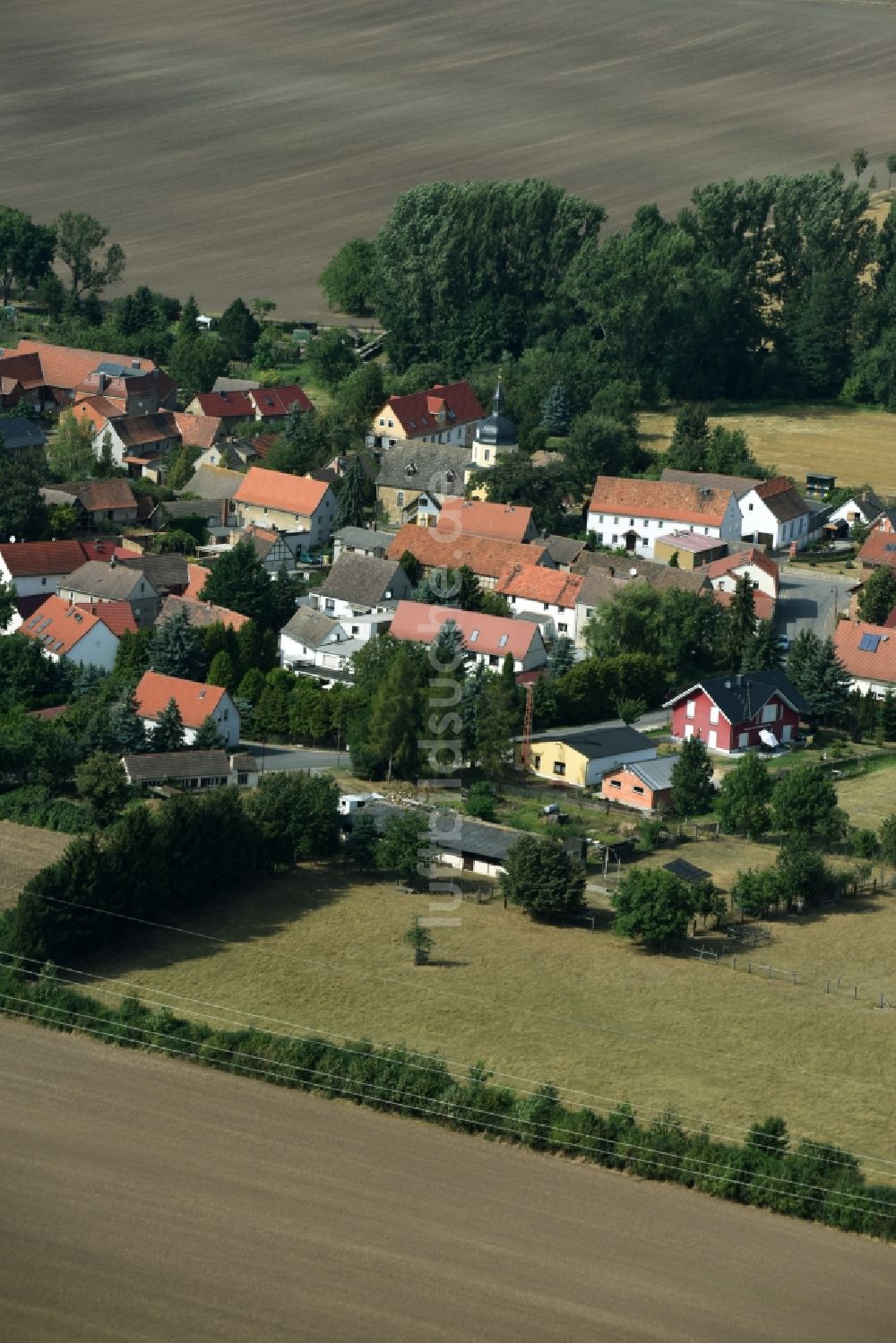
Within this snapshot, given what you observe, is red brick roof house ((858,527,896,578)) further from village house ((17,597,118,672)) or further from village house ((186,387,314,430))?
village house ((17,597,118,672))

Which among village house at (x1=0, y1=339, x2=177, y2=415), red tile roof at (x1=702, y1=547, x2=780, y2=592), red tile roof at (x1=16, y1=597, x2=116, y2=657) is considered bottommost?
red tile roof at (x1=702, y1=547, x2=780, y2=592)

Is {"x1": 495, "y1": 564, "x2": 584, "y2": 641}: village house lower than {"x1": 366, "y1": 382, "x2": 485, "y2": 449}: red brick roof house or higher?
lower

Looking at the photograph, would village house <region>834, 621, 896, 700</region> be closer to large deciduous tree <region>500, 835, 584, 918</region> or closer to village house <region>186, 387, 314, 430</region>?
large deciduous tree <region>500, 835, 584, 918</region>

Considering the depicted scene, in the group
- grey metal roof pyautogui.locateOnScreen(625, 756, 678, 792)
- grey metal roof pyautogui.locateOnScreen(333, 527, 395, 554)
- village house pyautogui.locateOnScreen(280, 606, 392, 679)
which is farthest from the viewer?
grey metal roof pyautogui.locateOnScreen(333, 527, 395, 554)

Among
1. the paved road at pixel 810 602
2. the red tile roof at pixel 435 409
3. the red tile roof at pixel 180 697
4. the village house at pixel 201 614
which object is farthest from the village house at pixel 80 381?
the red tile roof at pixel 180 697

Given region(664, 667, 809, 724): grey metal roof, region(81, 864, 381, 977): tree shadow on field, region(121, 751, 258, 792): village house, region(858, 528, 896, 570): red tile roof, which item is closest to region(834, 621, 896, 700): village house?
region(664, 667, 809, 724): grey metal roof

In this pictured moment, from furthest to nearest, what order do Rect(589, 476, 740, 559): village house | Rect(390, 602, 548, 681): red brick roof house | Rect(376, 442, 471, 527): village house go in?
Rect(376, 442, 471, 527): village house, Rect(589, 476, 740, 559): village house, Rect(390, 602, 548, 681): red brick roof house

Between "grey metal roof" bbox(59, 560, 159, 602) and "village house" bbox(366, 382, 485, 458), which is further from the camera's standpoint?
"village house" bbox(366, 382, 485, 458)
